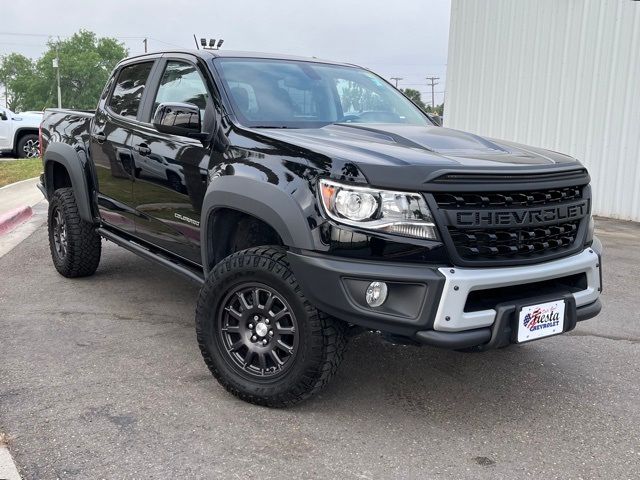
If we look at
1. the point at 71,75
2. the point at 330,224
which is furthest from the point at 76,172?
the point at 71,75

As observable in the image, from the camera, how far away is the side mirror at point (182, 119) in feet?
12.1

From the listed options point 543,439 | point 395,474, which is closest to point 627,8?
point 543,439

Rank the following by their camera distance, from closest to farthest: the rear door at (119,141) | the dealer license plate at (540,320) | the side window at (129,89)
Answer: the dealer license plate at (540,320) < the rear door at (119,141) < the side window at (129,89)

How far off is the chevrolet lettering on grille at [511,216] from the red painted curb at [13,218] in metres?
6.71

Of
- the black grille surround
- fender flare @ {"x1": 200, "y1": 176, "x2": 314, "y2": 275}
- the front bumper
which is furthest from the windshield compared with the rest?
the black grille surround

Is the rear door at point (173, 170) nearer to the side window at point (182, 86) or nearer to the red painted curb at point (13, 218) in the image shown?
the side window at point (182, 86)

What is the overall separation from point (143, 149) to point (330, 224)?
1924 millimetres

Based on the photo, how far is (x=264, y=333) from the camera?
3271 millimetres

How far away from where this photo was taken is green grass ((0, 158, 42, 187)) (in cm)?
1260

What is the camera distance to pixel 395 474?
108 inches

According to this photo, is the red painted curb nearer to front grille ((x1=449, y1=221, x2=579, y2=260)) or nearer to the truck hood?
the truck hood

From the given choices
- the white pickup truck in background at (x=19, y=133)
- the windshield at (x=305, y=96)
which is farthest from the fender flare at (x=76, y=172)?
the white pickup truck in background at (x=19, y=133)

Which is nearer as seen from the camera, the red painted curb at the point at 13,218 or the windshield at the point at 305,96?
the windshield at the point at 305,96

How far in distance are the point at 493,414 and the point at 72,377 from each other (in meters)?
2.26
